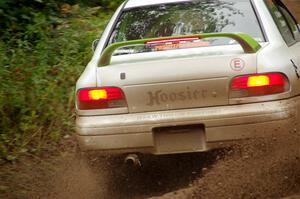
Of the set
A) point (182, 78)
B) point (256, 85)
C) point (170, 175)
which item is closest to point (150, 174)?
point (170, 175)

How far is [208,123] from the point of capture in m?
3.98

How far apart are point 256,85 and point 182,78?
54 centimetres

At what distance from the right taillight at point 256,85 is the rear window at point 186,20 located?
0.49 metres

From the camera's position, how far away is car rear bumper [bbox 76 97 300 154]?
396cm

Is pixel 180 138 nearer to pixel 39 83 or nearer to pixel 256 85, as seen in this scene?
pixel 256 85

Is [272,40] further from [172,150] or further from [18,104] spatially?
[18,104]

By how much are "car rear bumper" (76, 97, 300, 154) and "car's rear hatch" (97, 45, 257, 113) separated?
7cm

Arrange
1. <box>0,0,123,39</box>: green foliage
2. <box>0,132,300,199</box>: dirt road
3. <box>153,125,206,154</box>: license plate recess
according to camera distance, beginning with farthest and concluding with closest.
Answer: <box>0,0,123,39</box>: green foliage → <box>153,125,206,154</box>: license plate recess → <box>0,132,300,199</box>: dirt road

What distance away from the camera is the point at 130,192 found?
4.78 metres

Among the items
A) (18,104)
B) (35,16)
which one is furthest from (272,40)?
(35,16)

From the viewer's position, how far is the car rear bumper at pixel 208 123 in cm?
396

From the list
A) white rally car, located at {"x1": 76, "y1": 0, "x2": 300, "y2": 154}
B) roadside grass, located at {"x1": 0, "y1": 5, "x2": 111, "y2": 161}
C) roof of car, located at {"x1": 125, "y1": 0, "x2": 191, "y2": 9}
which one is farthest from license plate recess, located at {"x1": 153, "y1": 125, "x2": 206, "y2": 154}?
roadside grass, located at {"x1": 0, "y1": 5, "x2": 111, "y2": 161}

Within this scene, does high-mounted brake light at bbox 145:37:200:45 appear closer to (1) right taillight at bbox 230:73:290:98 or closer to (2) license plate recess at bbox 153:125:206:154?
(1) right taillight at bbox 230:73:290:98

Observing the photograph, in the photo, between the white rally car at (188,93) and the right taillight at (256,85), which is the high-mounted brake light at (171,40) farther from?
the right taillight at (256,85)
